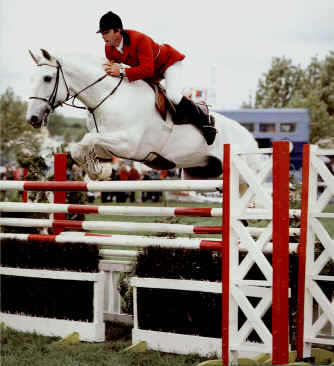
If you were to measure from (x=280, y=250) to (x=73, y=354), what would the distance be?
4.34 ft

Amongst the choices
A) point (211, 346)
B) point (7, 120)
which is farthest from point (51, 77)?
point (7, 120)

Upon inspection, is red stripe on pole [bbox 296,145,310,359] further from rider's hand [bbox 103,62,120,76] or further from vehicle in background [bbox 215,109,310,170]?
vehicle in background [bbox 215,109,310,170]

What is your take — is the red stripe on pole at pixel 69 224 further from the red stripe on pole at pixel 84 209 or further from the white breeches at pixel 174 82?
the white breeches at pixel 174 82

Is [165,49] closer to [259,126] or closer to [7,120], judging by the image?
[259,126]

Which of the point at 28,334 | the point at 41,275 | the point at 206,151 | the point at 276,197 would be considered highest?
the point at 206,151

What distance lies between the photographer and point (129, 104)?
3572mm

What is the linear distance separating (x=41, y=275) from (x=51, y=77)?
1.24 m

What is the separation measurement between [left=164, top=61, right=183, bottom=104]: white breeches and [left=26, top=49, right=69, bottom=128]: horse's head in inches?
25.7

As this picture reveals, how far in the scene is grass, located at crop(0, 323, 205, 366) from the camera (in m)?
3.00

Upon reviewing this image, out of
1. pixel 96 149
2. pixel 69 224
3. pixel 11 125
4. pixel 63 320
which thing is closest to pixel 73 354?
pixel 63 320

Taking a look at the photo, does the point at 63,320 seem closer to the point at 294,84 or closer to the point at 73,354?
the point at 73,354

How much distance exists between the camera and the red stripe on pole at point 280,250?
2.67 meters

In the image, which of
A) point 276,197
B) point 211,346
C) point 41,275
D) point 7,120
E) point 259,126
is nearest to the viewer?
point 276,197

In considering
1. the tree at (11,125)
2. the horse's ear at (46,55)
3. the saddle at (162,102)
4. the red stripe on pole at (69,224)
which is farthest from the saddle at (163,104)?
the tree at (11,125)
